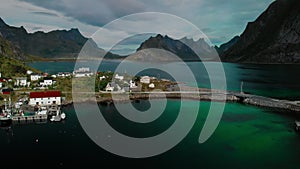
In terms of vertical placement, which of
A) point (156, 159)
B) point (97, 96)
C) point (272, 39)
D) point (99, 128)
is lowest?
point (156, 159)

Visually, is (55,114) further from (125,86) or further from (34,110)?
(125,86)

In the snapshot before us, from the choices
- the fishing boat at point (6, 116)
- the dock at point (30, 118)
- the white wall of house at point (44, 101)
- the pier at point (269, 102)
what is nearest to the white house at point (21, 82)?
the white wall of house at point (44, 101)

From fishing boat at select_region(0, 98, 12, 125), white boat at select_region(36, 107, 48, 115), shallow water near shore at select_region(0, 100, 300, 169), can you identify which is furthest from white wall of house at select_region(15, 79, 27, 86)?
shallow water near shore at select_region(0, 100, 300, 169)

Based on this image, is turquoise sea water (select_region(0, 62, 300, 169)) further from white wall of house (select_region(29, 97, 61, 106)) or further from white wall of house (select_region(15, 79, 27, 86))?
white wall of house (select_region(15, 79, 27, 86))

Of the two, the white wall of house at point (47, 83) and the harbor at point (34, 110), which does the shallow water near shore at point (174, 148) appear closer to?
the harbor at point (34, 110)

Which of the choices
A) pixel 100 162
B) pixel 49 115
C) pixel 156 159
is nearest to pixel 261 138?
pixel 156 159

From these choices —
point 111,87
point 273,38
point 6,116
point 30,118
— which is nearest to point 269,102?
point 111,87

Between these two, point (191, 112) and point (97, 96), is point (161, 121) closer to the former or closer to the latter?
point (191, 112)
